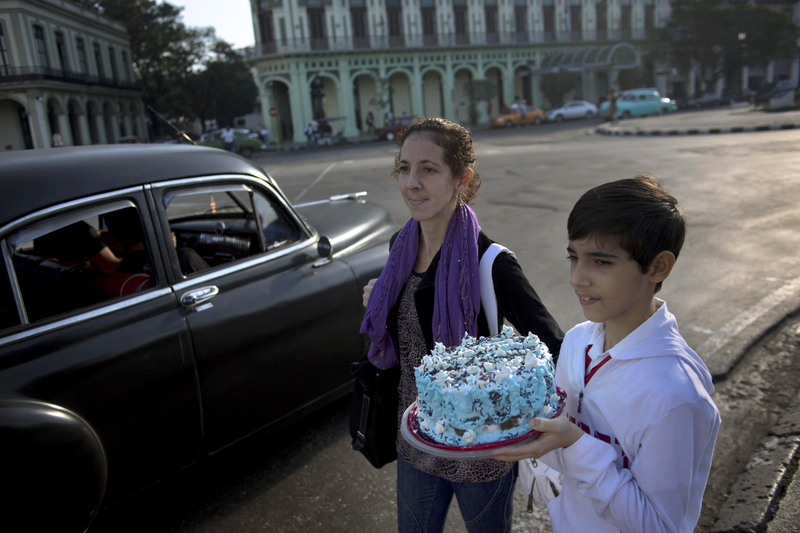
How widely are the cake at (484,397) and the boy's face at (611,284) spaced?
0.64 ft

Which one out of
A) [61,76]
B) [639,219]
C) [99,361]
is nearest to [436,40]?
[61,76]

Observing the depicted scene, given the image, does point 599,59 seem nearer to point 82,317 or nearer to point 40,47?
point 40,47

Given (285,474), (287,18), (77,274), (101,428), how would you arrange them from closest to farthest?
1. (101,428)
2. (77,274)
3. (285,474)
4. (287,18)

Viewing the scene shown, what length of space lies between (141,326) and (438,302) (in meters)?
1.34

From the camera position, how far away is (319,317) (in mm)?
3053

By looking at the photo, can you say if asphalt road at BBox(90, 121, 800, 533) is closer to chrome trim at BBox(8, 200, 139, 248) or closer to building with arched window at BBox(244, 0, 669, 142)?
chrome trim at BBox(8, 200, 139, 248)

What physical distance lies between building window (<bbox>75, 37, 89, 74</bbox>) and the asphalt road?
35.5 meters

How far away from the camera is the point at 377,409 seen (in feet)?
6.70

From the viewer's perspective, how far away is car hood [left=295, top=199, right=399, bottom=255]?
3625mm

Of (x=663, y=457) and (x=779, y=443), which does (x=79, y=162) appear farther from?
(x=779, y=443)

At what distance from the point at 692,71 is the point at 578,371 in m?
67.3

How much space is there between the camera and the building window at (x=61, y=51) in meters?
37.7

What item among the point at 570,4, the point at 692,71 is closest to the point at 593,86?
the point at 570,4

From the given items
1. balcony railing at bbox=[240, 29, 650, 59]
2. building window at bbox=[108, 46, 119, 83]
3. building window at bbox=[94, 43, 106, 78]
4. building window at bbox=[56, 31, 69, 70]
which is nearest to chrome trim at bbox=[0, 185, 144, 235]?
balcony railing at bbox=[240, 29, 650, 59]
